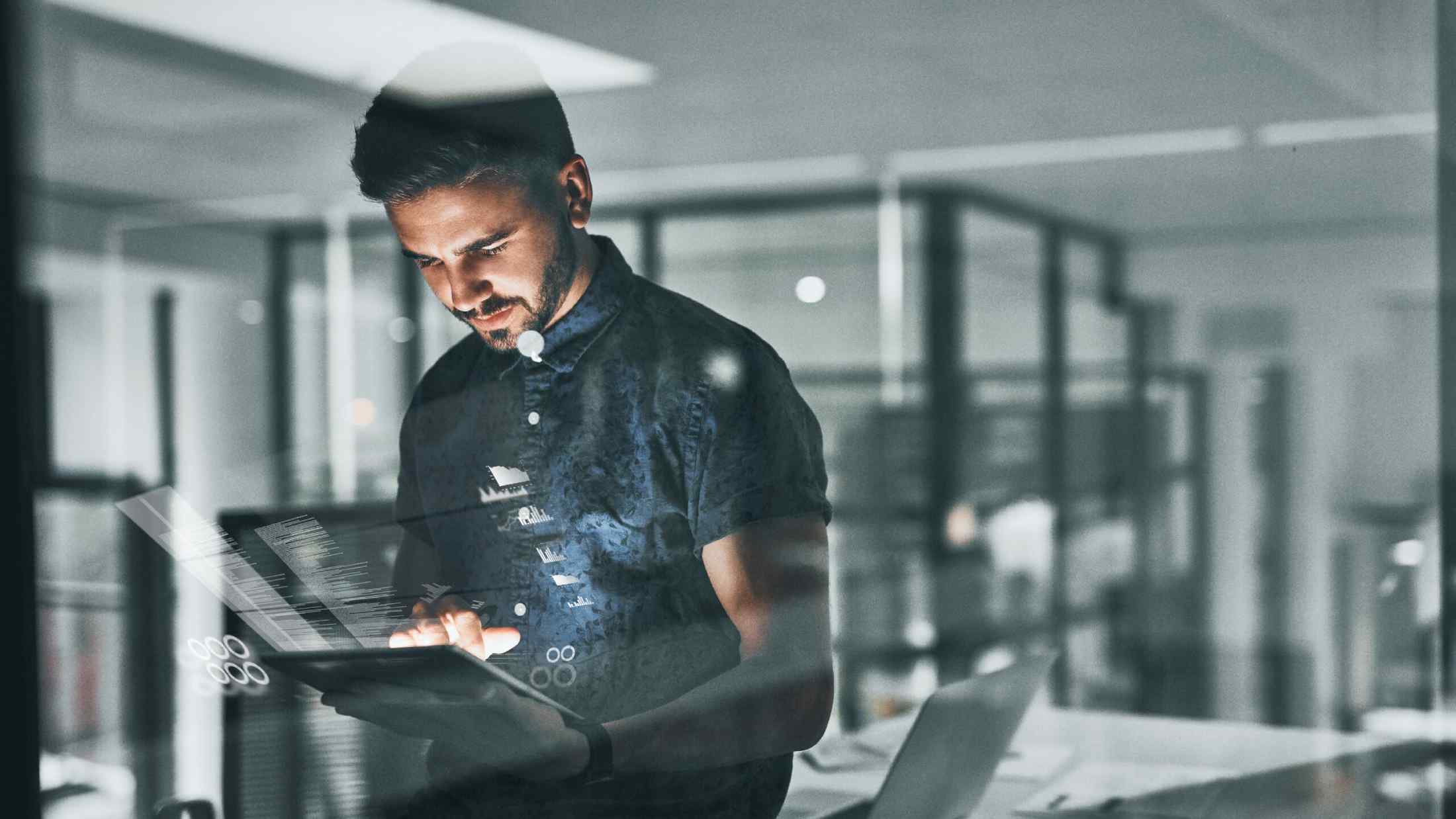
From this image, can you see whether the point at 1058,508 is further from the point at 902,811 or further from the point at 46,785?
the point at 46,785

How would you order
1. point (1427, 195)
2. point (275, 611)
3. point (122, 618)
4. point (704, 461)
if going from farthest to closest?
point (122, 618)
point (275, 611)
point (704, 461)
point (1427, 195)

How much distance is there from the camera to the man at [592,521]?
1.45 meters

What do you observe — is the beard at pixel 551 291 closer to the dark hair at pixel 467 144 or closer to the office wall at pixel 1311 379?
the dark hair at pixel 467 144

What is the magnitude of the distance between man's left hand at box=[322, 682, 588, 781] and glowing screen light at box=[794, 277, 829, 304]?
556 mm

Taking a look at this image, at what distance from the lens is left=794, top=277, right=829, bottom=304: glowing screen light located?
4.88 ft

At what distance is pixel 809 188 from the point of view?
59.3 inches

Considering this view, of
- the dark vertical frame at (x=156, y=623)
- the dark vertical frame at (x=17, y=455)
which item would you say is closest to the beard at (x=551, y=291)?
the dark vertical frame at (x=156, y=623)

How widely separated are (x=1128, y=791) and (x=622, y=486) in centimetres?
69

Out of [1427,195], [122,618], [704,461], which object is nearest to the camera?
[1427,195]

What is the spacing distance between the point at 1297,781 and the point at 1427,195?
0.64m

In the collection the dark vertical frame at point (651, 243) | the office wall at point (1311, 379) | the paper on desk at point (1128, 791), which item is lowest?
the paper on desk at point (1128, 791)

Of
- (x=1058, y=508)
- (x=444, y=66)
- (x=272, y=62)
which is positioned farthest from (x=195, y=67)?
(x=1058, y=508)

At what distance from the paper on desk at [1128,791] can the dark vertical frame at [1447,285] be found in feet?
0.94

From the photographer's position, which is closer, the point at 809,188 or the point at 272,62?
the point at 809,188
